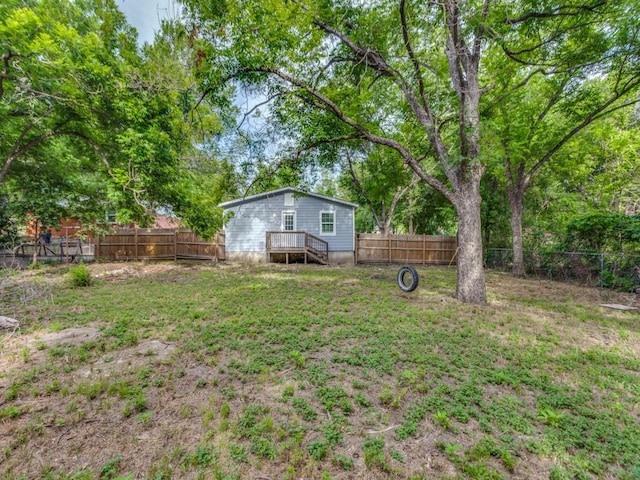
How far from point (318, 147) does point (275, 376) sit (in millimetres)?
5872

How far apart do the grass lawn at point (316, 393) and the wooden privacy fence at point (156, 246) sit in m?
8.87

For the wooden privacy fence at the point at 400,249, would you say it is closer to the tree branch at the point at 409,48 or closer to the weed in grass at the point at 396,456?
the tree branch at the point at 409,48

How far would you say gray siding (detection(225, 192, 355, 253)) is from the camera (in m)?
14.5

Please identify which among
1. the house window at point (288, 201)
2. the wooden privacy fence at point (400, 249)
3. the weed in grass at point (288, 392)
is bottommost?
the weed in grass at point (288, 392)

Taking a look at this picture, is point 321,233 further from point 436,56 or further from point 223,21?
point 223,21

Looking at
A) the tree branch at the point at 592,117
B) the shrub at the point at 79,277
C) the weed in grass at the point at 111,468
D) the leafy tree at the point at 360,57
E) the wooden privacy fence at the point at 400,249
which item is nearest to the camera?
the weed in grass at the point at 111,468

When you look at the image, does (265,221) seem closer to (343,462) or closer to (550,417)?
(343,462)

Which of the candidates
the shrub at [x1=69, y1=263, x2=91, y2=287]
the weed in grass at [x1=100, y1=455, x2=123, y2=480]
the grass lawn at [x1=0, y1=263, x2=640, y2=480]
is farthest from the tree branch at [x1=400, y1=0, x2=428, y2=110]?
the shrub at [x1=69, y1=263, x2=91, y2=287]

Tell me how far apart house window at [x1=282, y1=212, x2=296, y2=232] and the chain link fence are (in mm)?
10903

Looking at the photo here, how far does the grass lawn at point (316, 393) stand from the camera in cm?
197

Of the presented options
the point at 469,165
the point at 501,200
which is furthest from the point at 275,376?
the point at 501,200

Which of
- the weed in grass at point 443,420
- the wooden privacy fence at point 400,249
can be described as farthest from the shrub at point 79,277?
the wooden privacy fence at point 400,249

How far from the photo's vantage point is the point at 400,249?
15.2m

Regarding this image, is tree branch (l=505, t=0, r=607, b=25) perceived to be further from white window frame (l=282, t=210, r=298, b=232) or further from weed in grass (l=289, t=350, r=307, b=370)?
white window frame (l=282, t=210, r=298, b=232)
